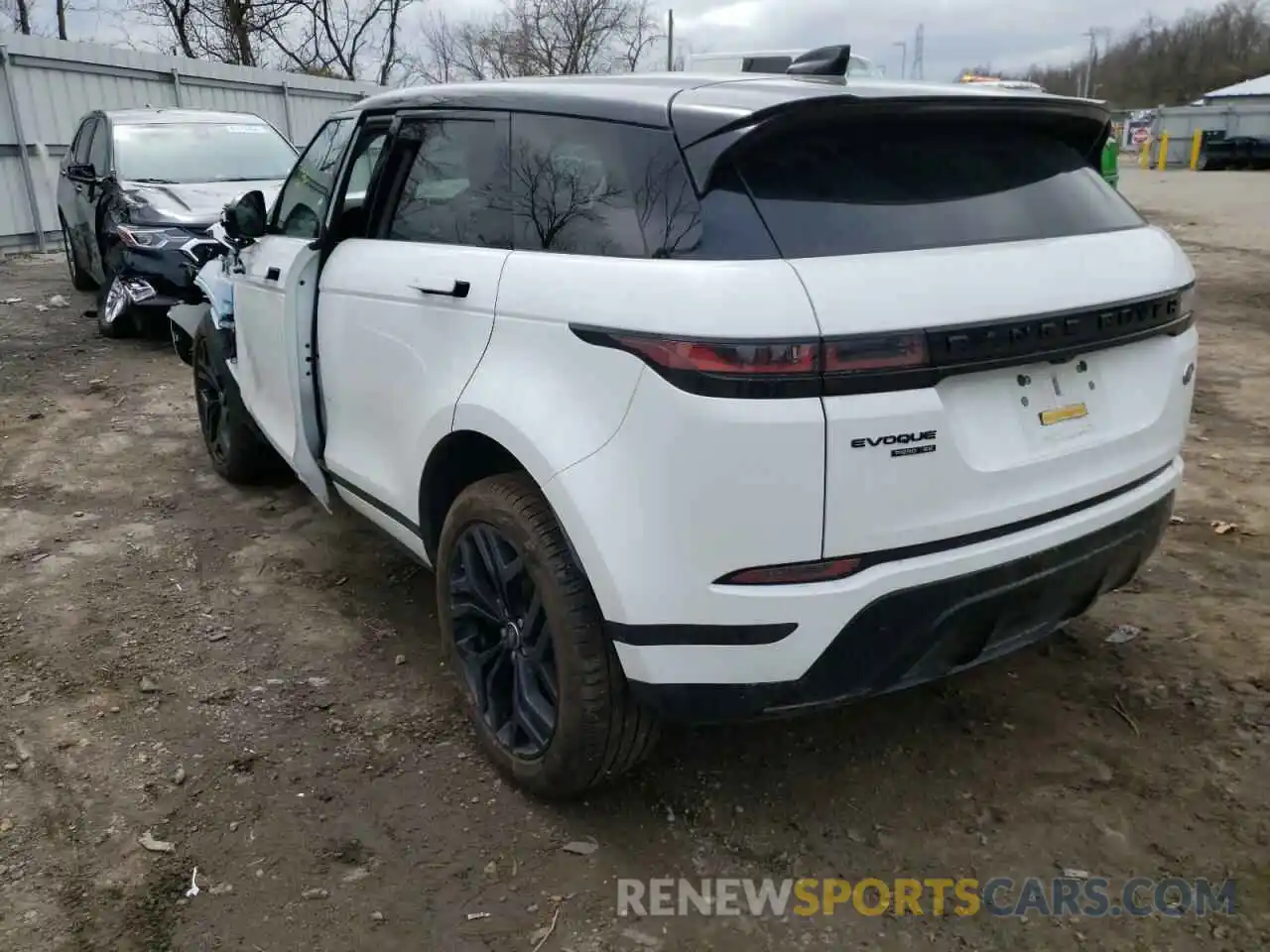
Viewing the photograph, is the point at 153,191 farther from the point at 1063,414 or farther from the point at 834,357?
the point at 1063,414

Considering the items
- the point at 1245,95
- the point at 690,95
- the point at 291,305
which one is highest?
the point at 1245,95

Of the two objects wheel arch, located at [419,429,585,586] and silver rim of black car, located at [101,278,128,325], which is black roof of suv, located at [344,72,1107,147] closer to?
wheel arch, located at [419,429,585,586]

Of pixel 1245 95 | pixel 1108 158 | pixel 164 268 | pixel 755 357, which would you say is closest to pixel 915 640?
pixel 755 357

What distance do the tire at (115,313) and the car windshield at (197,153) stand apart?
0.97 m

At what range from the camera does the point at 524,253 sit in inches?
97.3

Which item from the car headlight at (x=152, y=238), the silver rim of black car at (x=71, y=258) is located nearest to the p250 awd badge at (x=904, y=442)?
the car headlight at (x=152, y=238)

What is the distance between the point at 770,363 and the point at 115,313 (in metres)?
7.73

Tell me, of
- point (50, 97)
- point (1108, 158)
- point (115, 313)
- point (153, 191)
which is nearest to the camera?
point (1108, 158)

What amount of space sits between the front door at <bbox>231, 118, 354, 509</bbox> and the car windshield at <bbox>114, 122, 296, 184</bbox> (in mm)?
5274

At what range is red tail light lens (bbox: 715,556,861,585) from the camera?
2047mm

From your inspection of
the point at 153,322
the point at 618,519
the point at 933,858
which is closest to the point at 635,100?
the point at 618,519

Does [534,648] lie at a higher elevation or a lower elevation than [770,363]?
lower

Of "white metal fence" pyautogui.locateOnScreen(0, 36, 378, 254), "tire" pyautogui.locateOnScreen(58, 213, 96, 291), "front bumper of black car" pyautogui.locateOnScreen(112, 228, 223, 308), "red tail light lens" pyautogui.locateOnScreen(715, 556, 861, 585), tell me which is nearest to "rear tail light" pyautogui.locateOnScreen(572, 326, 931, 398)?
"red tail light lens" pyautogui.locateOnScreen(715, 556, 861, 585)

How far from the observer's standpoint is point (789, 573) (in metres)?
2.05
